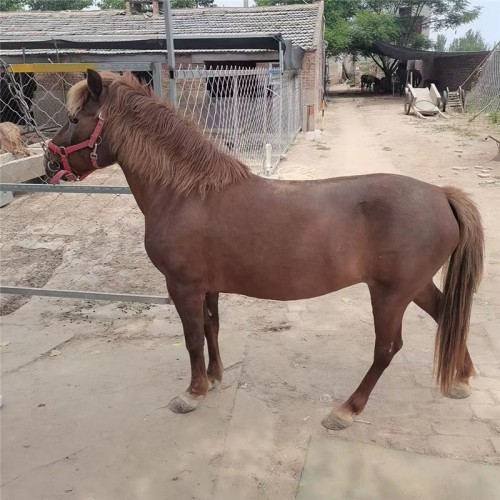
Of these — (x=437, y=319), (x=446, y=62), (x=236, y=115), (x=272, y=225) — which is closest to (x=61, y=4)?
(x=446, y=62)

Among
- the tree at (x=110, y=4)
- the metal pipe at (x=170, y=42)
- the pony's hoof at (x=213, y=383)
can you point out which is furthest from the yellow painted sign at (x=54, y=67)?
the tree at (x=110, y=4)

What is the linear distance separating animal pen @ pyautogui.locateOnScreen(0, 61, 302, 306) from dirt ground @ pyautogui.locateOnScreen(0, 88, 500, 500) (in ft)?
0.38

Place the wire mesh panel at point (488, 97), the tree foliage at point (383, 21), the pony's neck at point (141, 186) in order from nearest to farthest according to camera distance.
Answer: the pony's neck at point (141, 186) → the wire mesh panel at point (488, 97) → the tree foliage at point (383, 21)

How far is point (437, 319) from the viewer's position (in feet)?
9.14

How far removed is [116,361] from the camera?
3.36m

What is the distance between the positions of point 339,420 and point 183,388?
1036 millimetres

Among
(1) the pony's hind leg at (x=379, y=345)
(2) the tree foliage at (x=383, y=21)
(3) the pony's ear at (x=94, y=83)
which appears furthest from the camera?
(2) the tree foliage at (x=383, y=21)

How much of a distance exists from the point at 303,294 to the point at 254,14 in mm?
16771

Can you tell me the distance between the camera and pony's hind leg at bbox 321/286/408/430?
245 centimetres

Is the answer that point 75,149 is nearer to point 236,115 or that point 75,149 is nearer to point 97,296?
point 97,296

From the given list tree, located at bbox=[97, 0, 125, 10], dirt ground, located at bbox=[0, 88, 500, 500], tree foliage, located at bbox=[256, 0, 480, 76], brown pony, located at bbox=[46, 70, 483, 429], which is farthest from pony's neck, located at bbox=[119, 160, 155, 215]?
tree, located at bbox=[97, 0, 125, 10]

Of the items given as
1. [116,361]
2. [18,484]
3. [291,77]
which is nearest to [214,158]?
[116,361]

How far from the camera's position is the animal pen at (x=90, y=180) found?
11.6 feet

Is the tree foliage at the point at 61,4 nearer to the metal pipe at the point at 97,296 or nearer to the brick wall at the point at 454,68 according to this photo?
the brick wall at the point at 454,68
